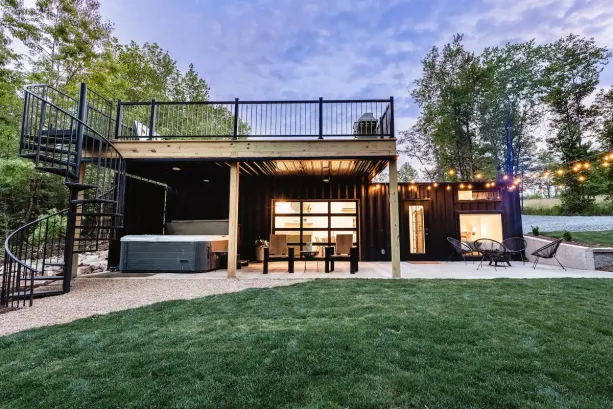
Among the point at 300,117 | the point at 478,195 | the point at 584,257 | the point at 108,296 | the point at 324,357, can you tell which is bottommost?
the point at 108,296

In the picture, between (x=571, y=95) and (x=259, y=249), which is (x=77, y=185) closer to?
(x=259, y=249)

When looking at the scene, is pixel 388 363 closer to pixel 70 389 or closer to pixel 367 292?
pixel 70 389

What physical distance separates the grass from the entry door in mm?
5033

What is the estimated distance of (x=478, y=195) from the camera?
8.55 metres

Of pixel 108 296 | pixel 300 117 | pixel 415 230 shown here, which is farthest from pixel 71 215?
pixel 415 230

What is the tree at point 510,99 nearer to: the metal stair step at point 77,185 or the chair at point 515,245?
the chair at point 515,245

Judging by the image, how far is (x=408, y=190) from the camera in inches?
340

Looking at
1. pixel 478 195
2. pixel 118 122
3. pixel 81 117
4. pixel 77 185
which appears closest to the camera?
pixel 77 185

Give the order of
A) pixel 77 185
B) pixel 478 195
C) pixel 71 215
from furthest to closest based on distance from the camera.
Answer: pixel 478 195 → pixel 71 215 → pixel 77 185

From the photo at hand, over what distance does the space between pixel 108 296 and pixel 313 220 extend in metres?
5.64

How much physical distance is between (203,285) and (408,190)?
254 inches

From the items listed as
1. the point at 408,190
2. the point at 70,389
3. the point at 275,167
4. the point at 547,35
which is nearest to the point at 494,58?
the point at 547,35

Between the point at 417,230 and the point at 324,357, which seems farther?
the point at 417,230

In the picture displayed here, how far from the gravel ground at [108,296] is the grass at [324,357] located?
0.47 m
